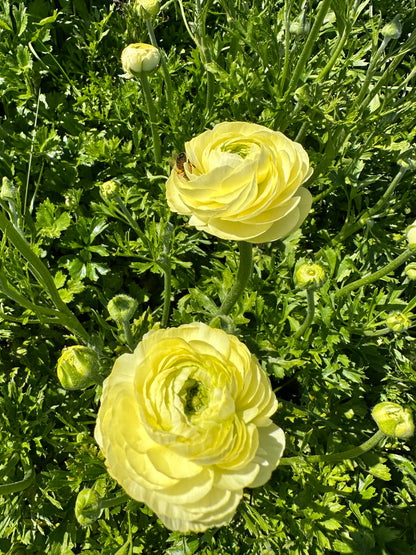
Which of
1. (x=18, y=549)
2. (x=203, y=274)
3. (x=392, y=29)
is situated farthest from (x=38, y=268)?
(x=392, y=29)

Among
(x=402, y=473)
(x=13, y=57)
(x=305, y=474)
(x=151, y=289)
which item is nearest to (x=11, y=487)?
(x=305, y=474)

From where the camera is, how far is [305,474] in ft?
5.64

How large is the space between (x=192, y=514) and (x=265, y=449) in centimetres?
21

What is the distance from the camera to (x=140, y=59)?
1.63 meters

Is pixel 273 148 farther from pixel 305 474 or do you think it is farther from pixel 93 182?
pixel 93 182

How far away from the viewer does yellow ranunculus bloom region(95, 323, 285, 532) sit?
89cm

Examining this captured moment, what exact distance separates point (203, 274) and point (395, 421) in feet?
3.64

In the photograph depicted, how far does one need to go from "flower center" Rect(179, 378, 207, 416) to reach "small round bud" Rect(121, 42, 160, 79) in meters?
1.15

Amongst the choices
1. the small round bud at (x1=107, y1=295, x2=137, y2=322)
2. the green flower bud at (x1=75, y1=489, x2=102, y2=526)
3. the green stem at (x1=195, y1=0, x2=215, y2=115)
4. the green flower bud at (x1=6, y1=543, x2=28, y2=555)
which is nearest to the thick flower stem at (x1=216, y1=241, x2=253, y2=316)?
the small round bud at (x1=107, y1=295, x2=137, y2=322)

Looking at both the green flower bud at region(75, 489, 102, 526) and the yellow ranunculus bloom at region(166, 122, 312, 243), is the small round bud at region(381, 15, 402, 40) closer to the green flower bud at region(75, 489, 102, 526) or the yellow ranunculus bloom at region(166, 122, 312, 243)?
the yellow ranunculus bloom at region(166, 122, 312, 243)

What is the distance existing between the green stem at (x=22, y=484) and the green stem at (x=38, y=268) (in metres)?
0.50

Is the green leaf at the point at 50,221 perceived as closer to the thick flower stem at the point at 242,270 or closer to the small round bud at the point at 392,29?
the thick flower stem at the point at 242,270

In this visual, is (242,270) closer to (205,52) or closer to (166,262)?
(166,262)

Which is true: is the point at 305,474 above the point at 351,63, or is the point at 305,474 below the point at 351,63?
below
